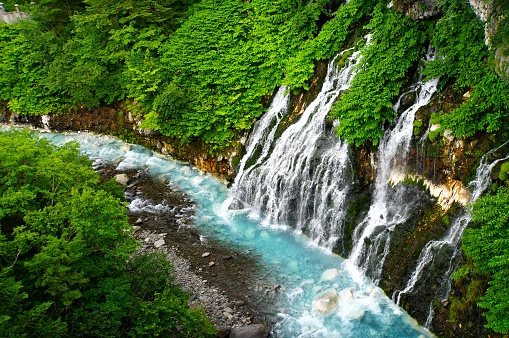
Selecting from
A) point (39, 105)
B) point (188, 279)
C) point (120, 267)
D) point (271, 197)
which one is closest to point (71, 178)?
point (120, 267)

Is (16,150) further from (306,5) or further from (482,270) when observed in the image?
(306,5)

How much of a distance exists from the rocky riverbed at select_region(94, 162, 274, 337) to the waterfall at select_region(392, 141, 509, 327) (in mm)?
4371

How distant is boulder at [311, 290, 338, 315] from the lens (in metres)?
11.9

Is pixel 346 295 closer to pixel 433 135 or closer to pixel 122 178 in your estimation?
pixel 433 135

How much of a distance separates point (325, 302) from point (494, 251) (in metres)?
4.67

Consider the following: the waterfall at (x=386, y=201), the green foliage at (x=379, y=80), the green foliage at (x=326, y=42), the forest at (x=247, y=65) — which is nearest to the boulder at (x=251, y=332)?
the waterfall at (x=386, y=201)

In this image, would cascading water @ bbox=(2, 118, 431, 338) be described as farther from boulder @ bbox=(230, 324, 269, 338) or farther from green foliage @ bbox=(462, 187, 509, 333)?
green foliage @ bbox=(462, 187, 509, 333)

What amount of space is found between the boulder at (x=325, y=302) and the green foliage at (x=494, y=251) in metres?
3.89

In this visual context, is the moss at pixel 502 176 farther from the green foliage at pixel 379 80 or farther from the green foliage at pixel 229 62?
the green foliage at pixel 229 62

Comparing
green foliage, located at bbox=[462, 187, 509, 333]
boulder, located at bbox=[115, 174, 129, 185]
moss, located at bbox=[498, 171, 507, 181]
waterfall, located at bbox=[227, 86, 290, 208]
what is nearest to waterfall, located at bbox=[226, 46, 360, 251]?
waterfall, located at bbox=[227, 86, 290, 208]

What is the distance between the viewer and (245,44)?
1964 cm

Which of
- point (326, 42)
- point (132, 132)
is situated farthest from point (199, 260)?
point (132, 132)

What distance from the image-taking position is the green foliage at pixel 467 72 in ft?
35.4

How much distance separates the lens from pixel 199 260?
14172 mm
